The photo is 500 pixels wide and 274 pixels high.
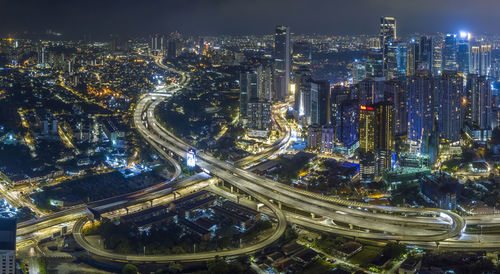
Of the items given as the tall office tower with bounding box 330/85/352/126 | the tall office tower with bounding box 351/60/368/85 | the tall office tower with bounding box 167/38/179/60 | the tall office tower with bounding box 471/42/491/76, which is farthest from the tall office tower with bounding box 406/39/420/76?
the tall office tower with bounding box 167/38/179/60

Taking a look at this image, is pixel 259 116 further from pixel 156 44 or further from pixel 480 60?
pixel 156 44

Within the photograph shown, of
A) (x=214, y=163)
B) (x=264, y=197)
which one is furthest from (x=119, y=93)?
(x=264, y=197)

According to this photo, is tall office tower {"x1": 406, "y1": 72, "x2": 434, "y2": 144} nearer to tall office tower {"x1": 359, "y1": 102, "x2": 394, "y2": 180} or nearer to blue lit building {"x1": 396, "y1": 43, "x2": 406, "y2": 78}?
tall office tower {"x1": 359, "y1": 102, "x2": 394, "y2": 180}

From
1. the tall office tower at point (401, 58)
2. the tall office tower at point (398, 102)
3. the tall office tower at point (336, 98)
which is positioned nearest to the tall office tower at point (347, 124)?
the tall office tower at point (336, 98)

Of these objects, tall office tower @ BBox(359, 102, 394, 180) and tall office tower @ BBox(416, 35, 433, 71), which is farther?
tall office tower @ BBox(416, 35, 433, 71)

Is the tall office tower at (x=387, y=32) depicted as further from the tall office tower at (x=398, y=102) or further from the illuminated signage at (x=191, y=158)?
the illuminated signage at (x=191, y=158)

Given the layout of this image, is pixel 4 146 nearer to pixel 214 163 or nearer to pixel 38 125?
pixel 38 125

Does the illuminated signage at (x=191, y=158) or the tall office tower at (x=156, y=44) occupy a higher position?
the tall office tower at (x=156, y=44)
